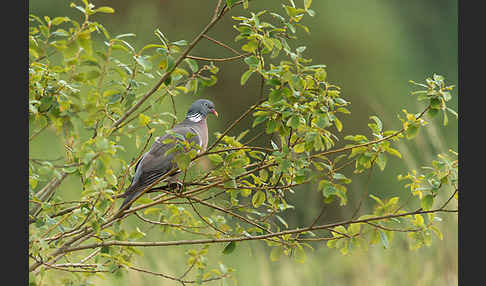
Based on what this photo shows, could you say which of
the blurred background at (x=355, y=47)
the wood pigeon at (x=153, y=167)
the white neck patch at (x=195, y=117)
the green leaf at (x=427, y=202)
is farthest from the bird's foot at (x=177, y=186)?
the blurred background at (x=355, y=47)

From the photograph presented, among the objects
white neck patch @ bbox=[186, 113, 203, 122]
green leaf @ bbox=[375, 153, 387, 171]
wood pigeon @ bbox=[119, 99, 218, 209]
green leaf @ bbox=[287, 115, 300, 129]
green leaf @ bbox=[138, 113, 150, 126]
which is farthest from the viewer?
white neck patch @ bbox=[186, 113, 203, 122]

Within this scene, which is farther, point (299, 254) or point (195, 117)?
point (195, 117)

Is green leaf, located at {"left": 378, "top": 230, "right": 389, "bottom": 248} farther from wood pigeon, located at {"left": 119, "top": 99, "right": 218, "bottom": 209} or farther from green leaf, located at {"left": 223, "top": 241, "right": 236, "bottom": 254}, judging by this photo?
wood pigeon, located at {"left": 119, "top": 99, "right": 218, "bottom": 209}

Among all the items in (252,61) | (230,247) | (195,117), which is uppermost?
(195,117)

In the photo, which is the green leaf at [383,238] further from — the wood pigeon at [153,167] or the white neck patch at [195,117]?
the white neck patch at [195,117]

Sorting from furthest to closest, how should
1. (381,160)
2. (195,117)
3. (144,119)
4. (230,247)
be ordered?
(195,117)
(230,247)
(144,119)
(381,160)

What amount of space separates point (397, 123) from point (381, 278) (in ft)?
9.50

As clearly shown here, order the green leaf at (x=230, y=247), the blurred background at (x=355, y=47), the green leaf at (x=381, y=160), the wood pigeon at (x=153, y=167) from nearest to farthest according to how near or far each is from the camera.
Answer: the green leaf at (x=381, y=160), the green leaf at (x=230, y=247), the wood pigeon at (x=153, y=167), the blurred background at (x=355, y=47)

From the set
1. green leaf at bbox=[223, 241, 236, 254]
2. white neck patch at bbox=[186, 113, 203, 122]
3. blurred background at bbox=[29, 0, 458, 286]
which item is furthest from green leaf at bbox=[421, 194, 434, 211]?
blurred background at bbox=[29, 0, 458, 286]

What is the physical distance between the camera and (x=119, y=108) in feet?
5.49

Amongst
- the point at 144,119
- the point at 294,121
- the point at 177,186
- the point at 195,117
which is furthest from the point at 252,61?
the point at 195,117

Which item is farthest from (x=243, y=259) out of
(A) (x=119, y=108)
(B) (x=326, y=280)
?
(A) (x=119, y=108)

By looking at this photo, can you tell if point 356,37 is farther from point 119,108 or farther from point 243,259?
point 119,108

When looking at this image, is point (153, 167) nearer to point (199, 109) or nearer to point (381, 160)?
point (199, 109)
